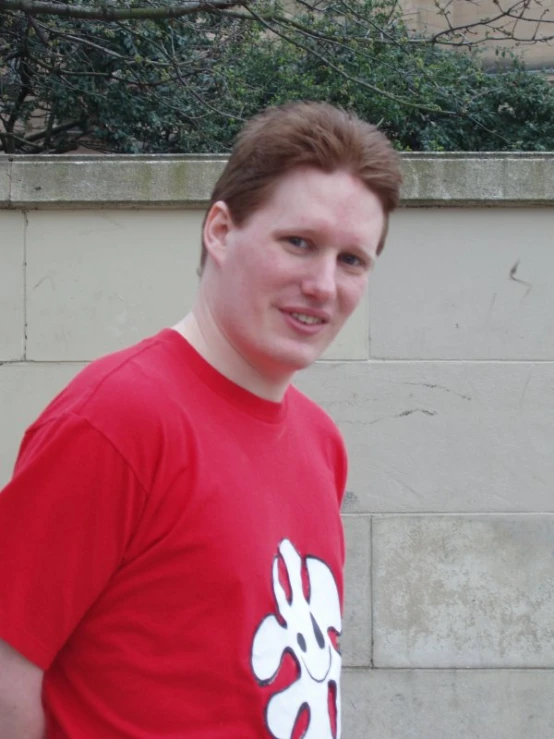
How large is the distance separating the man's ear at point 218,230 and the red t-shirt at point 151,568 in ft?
0.58

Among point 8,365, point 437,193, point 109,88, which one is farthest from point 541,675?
point 109,88

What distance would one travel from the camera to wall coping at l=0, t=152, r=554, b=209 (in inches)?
151

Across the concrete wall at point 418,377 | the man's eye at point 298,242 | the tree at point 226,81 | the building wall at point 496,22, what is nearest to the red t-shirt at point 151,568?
the man's eye at point 298,242

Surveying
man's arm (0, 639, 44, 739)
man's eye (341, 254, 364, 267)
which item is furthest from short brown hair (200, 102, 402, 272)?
man's arm (0, 639, 44, 739)

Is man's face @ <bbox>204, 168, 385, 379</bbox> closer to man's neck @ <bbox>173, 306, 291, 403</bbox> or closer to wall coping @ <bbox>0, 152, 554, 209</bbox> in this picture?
man's neck @ <bbox>173, 306, 291, 403</bbox>

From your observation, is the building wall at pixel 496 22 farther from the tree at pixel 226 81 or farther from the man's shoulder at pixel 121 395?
the man's shoulder at pixel 121 395

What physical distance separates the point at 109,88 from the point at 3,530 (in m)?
6.85

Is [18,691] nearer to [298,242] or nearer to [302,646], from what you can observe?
[302,646]

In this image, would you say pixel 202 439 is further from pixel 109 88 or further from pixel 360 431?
pixel 109 88

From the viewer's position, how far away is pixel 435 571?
3.89m

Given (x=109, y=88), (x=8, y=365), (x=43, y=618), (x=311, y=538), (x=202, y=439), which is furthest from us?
(x=109, y=88)

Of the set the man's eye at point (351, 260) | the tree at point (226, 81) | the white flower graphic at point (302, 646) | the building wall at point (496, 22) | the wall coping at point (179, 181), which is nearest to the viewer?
the white flower graphic at point (302, 646)

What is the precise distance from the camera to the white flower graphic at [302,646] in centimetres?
A: 148

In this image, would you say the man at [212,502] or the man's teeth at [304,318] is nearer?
the man at [212,502]
